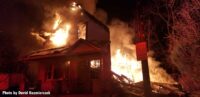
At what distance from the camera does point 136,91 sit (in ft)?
57.0

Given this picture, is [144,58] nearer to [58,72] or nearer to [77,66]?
[77,66]

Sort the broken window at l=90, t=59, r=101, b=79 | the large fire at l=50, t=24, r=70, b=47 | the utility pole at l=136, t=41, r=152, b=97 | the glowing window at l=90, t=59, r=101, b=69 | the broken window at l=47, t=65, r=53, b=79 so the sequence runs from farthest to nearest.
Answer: the large fire at l=50, t=24, r=70, b=47, the broken window at l=47, t=65, r=53, b=79, the glowing window at l=90, t=59, r=101, b=69, the broken window at l=90, t=59, r=101, b=79, the utility pole at l=136, t=41, r=152, b=97

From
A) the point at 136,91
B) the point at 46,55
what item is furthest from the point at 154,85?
the point at 46,55

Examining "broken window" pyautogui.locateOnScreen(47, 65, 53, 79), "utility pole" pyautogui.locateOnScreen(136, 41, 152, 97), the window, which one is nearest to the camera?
"utility pole" pyautogui.locateOnScreen(136, 41, 152, 97)

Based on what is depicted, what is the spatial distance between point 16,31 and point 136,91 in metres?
16.0

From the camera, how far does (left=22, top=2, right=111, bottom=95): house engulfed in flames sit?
17233mm

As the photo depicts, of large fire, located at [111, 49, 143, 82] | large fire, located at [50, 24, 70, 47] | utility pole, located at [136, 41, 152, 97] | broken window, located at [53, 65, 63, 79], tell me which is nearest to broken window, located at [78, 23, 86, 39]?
large fire, located at [50, 24, 70, 47]

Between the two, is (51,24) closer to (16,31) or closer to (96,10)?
(16,31)

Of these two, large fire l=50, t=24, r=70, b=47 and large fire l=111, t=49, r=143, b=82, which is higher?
large fire l=50, t=24, r=70, b=47

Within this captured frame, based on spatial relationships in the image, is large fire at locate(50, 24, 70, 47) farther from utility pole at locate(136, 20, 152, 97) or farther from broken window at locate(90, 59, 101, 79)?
utility pole at locate(136, 20, 152, 97)

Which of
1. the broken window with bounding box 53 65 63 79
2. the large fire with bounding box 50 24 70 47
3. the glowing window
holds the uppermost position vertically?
the large fire with bounding box 50 24 70 47

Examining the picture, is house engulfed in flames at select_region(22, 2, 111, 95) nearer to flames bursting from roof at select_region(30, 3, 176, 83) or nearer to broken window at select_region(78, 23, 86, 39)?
broken window at select_region(78, 23, 86, 39)

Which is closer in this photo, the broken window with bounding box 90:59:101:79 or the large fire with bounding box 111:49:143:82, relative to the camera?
the broken window with bounding box 90:59:101:79

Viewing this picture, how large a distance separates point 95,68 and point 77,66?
1.46m
